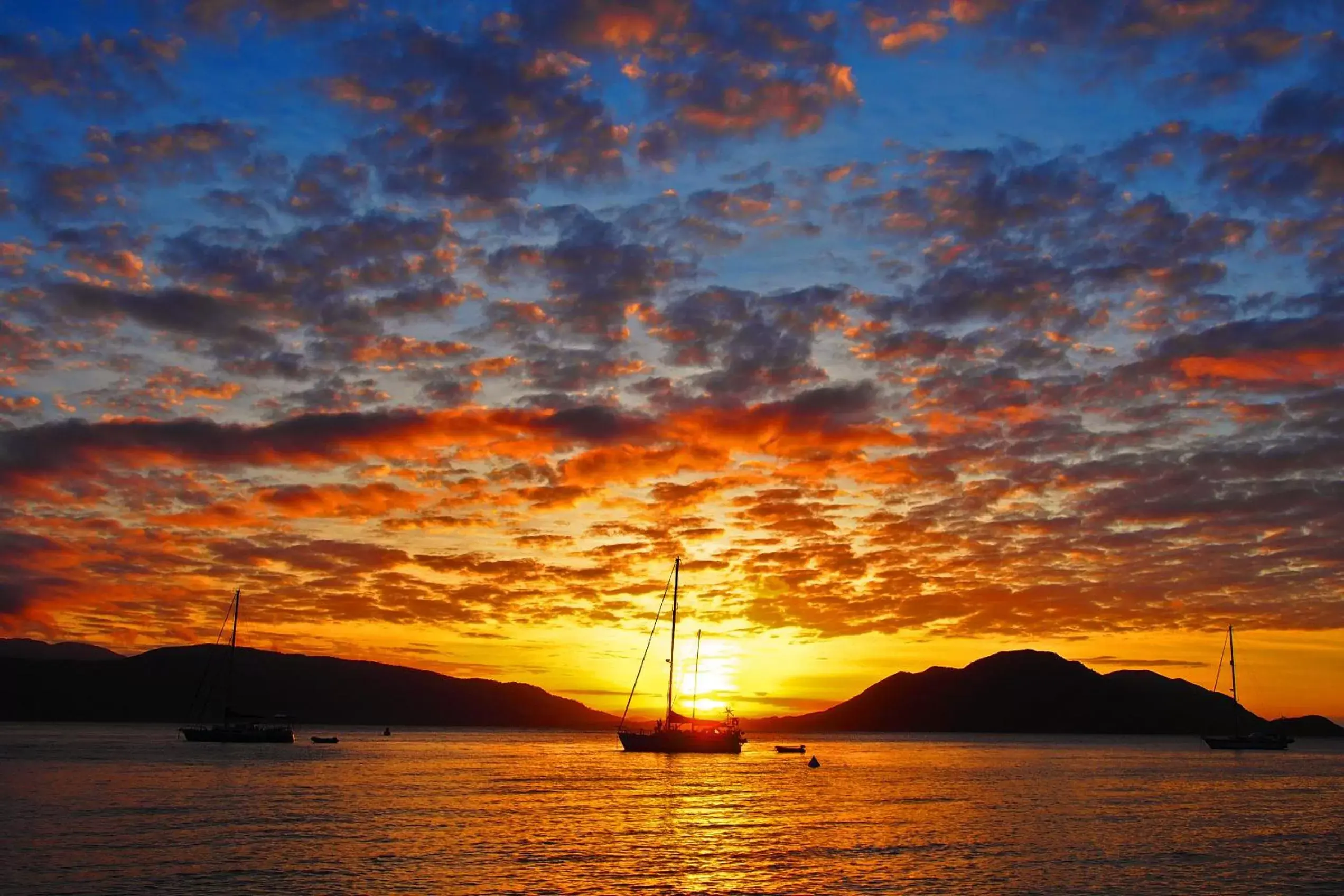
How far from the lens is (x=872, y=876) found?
50438 millimetres

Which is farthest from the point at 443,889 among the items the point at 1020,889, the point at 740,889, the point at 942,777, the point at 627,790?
the point at 942,777

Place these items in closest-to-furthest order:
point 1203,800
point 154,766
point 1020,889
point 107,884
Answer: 1. point 107,884
2. point 1020,889
3. point 1203,800
4. point 154,766

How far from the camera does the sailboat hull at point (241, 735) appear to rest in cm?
16968

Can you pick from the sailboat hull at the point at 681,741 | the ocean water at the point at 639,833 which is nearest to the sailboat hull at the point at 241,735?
the ocean water at the point at 639,833

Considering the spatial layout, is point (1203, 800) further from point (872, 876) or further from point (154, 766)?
point (154, 766)

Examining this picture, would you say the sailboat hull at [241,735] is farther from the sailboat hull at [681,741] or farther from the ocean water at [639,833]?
the sailboat hull at [681,741]

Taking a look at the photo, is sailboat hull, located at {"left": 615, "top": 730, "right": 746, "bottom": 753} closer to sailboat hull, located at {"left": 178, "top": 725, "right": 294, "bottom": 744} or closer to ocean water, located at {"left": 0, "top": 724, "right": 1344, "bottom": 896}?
ocean water, located at {"left": 0, "top": 724, "right": 1344, "bottom": 896}

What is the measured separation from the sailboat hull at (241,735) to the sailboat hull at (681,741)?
53.0 metres

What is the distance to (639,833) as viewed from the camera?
218 ft

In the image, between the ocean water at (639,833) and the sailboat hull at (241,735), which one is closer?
the ocean water at (639,833)

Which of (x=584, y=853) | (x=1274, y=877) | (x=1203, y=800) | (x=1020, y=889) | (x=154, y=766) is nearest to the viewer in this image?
(x=1020, y=889)

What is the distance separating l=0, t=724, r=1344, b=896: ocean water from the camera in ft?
158

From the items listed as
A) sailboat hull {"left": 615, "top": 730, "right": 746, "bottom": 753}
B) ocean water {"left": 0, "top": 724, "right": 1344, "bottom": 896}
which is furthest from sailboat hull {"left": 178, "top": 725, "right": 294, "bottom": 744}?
sailboat hull {"left": 615, "top": 730, "right": 746, "bottom": 753}

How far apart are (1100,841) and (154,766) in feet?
337
